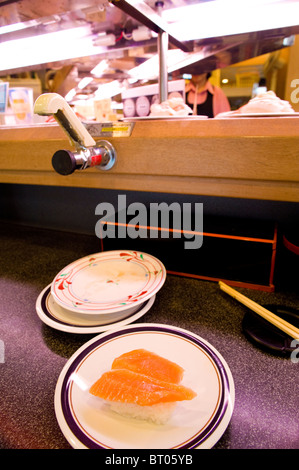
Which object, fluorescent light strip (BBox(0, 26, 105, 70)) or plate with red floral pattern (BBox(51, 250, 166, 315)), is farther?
fluorescent light strip (BBox(0, 26, 105, 70))

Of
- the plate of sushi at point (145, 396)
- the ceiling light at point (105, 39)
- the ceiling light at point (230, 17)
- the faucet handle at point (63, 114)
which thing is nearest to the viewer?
the plate of sushi at point (145, 396)

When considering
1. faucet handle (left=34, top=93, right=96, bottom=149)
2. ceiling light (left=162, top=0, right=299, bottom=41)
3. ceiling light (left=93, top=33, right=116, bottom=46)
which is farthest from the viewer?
ceiling light (left=93, top=33, right=116, bottom=46)

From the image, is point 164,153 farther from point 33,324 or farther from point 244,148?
point 33,324

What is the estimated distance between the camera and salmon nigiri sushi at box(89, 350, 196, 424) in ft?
1.36

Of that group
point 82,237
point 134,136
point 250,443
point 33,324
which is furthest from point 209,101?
point 250,443

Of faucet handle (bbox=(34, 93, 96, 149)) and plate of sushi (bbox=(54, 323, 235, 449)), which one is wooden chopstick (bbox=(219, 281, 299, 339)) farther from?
faucet handle (bbox=(34, 93, 96, 149))

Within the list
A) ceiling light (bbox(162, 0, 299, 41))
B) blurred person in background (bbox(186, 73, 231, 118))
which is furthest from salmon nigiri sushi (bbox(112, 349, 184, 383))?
blurred person in background (bbox(186, 73, 231, 118))

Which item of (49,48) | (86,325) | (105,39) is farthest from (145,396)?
(49,48)

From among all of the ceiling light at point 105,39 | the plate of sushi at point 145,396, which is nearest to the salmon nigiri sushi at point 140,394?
the plate of sushi at point 145,396

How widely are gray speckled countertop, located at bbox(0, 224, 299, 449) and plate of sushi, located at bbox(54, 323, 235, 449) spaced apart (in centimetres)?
5

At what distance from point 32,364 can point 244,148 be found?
2.01 ft

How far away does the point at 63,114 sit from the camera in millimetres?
627

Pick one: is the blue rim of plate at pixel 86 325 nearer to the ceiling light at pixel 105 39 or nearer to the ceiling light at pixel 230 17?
the ceiling light at pixel 230 17

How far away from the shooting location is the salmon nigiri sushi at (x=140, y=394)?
416 mm
